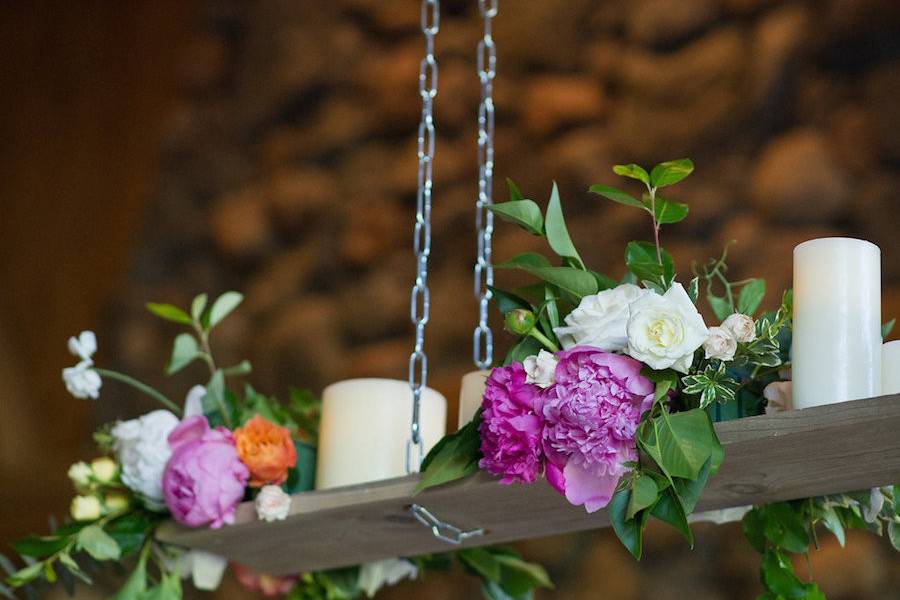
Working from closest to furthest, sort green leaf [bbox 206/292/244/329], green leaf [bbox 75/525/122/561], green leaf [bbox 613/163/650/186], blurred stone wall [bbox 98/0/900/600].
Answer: green leaf [bbox 613/163/650/186], green leaf [bbox 75/525/122/561], green leaf [bbox 206/292/244/329], blurred stone wall [bbox 98/0/900/600]

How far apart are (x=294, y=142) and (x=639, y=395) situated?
6.53ft

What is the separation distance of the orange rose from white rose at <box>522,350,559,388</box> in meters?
0.48

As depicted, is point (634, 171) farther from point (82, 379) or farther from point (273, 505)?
point (82, 379)

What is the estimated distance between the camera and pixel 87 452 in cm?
295

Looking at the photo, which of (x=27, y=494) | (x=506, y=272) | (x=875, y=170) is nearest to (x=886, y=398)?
(x=875, y=170)

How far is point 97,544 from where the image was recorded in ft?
5.11

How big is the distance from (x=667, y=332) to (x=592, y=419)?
90 mm

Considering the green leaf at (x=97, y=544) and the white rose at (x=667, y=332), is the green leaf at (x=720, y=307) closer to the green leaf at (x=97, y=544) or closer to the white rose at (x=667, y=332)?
the white rose at (x=667, y=332)

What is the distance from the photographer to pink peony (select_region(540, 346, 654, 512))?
105 centimetres

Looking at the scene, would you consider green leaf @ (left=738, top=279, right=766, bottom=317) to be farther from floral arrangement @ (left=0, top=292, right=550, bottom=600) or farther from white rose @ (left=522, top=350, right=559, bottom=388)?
floral arrangement @ (left=0, top=292, right=550, bottom=600)

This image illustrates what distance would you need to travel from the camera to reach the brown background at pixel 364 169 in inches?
88.3

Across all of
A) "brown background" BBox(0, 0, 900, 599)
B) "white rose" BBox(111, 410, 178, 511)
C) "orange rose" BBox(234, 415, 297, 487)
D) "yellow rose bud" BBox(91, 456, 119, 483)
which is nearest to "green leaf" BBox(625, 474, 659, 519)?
"orange rose" BBox(234, 415, 297, 487)

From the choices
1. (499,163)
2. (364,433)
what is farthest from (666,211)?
(499,163)

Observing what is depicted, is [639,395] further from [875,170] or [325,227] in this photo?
[325,227]
